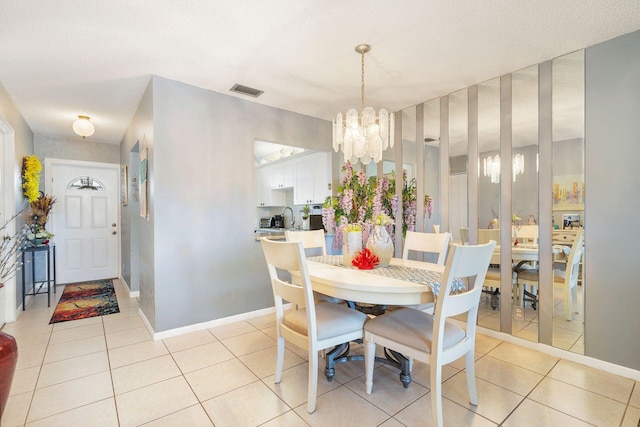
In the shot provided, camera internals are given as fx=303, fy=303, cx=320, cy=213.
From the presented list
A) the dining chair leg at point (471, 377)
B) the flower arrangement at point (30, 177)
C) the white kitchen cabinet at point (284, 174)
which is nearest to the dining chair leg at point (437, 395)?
the dining chair leg at point (471, 377)

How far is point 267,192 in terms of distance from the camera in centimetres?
610

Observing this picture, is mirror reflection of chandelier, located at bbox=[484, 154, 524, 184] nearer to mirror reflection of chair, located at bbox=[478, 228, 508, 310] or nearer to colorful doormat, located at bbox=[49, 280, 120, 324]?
mirror reflection of chair, located at bbox=[478, 228, 508, 310]

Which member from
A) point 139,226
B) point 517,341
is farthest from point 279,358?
point 139,226

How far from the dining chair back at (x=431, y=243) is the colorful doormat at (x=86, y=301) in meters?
3.45

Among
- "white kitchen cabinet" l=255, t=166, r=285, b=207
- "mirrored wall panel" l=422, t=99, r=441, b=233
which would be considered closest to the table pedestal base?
"mirrored wall panel" l=422, t=99, r=441, b=233

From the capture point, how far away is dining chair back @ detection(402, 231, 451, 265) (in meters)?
2.49

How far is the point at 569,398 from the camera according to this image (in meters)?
1.88

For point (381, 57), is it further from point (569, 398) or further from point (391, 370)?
point (569, 398)

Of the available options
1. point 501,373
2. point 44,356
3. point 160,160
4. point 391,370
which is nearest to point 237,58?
point 160,160

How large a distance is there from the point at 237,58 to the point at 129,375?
2.54m

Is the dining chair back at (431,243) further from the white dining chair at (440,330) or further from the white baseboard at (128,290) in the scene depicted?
the white baseboard at (128,290)

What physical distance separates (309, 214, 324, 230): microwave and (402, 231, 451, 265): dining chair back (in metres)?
2.02

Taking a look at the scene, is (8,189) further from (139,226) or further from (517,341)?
(517,341)

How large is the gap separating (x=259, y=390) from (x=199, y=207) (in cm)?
179
